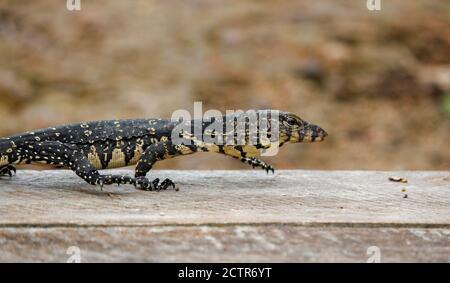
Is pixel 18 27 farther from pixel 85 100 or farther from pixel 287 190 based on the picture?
pixel 287 190

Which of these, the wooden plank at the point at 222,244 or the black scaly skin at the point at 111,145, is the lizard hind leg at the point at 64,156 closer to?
the black scaly skin at the point at 111,145

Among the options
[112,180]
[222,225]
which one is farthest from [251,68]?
[222,225]

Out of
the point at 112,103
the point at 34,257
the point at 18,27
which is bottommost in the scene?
the point at 34,257

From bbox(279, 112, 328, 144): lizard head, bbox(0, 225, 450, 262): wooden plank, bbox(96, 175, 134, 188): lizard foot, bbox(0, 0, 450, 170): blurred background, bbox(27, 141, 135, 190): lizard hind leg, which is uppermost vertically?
bbox(0, 0, 450, 170): blurred background

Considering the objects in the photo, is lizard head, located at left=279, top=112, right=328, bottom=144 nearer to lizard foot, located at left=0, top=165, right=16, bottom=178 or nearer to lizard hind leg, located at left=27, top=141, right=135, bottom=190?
lizard hind leg, located at left=27, top=141, right=135, bottom=190

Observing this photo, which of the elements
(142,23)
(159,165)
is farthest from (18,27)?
(159,165)

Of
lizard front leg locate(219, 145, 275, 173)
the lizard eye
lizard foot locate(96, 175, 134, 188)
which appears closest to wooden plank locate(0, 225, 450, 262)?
lizard foot locate(96, 175, 134, 188)
